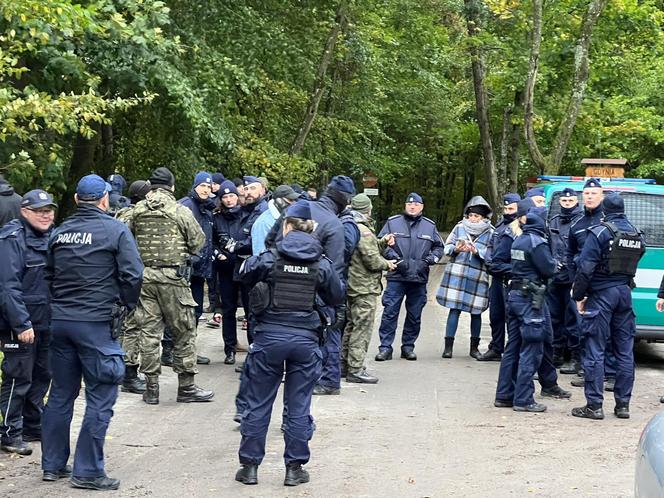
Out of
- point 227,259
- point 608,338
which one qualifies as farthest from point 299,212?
point 227,259

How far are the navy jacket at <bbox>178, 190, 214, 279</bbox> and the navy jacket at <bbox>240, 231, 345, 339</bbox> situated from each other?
443 cm

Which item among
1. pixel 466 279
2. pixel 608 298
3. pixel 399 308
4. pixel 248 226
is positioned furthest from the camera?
pixel 466 279

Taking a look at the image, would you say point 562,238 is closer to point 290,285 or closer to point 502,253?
point 502,253

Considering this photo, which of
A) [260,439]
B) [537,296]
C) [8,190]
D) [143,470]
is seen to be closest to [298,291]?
[260,439]

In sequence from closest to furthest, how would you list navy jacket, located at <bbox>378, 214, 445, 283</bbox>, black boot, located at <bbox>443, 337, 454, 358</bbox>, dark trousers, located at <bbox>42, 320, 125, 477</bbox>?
dark trousers, located at <bbox>42, 320, 125, 477</bbox>, navy jacket, located at <bbox>378, 214, 445, 283</bbox>, black boot, located at <bbox>443, 337, 454, 358</bbox>

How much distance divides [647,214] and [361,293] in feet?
12.1

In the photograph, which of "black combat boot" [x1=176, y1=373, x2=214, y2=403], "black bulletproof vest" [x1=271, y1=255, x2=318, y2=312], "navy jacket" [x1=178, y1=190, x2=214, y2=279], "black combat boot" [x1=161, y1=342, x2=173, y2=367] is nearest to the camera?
"black bulletproof vest" [x1=271, y1=255, x2=318, y2=312]

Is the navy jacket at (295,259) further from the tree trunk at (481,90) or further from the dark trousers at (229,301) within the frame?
the tree trunk at (481,90)

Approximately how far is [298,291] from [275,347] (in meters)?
0.40

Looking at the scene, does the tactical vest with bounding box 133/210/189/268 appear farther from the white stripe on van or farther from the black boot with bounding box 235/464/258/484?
the white stripe on van

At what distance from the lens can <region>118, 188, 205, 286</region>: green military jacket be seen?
9.32 metres

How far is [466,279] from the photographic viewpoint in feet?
41.8

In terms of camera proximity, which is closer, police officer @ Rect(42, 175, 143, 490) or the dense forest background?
police officer @ Rect(42, 175, 143, 490)

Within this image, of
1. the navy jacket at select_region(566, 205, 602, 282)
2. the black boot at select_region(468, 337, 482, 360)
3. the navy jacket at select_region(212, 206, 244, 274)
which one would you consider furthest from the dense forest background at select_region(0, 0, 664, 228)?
the navy jacket at select_region(566, 205, 602, 282)
